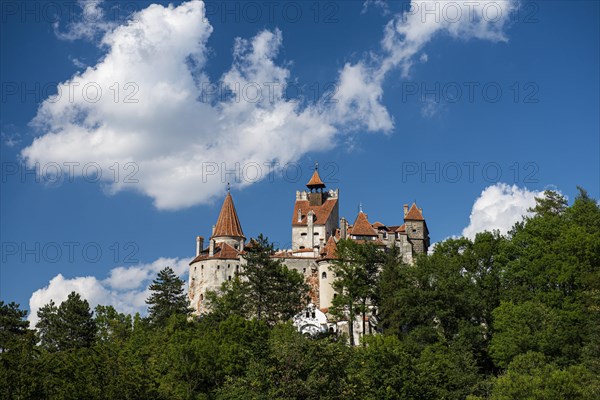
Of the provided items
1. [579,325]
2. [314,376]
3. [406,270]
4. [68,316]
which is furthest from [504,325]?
[68,316]

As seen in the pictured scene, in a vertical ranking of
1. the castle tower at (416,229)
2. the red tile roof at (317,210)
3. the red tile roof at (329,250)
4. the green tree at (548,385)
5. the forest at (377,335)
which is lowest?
the green tree at (548,385)

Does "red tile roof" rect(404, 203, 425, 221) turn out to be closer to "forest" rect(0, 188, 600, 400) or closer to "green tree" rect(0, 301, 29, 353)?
"forest" rect(0, 188, 600, 400)

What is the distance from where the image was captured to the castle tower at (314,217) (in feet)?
295

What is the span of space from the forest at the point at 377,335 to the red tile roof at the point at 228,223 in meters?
13.4

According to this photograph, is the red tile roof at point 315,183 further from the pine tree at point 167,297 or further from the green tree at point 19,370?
the green tree at point 19,370

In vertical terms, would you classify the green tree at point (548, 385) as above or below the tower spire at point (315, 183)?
below

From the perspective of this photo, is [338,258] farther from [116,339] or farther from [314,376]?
[314,376]

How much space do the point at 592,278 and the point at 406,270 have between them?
52.4ft

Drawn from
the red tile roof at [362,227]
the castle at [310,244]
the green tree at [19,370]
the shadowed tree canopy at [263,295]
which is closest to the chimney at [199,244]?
the castle at [310,244]

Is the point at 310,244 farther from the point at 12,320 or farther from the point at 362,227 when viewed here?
the point at 12,320

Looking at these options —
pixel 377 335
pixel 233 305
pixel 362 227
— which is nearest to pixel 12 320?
pixel 233 305

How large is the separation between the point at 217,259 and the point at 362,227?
16941mm

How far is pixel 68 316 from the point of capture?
65.2 m

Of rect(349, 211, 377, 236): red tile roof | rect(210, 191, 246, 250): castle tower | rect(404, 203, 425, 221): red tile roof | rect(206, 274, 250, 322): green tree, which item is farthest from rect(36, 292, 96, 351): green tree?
rect(404, 203, 425, 221): red tile roof
